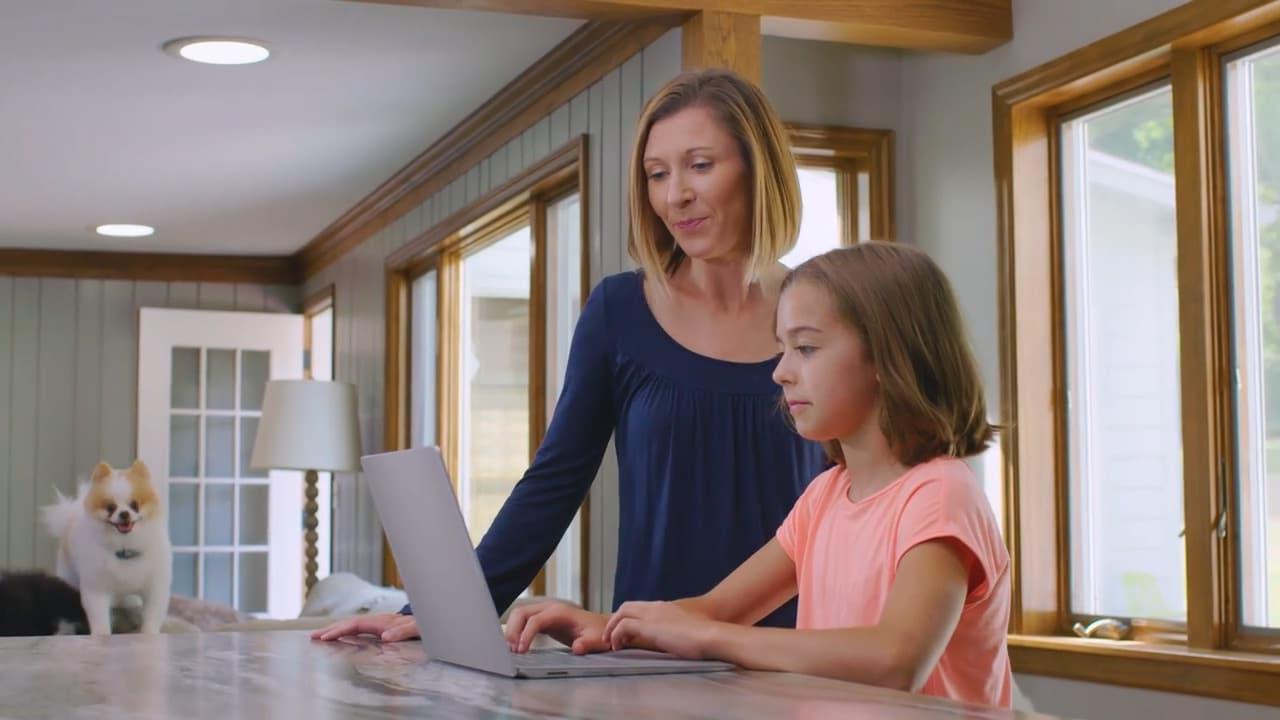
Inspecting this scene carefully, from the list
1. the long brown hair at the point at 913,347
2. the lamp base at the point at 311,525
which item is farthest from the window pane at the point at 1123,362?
the lamp base at the point at 311,525

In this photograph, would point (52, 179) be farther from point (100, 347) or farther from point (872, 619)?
point (872, 619)

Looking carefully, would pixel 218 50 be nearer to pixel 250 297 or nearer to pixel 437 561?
pixel 437 561

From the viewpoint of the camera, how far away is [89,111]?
15.0ft

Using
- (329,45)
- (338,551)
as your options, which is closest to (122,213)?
(338,551)

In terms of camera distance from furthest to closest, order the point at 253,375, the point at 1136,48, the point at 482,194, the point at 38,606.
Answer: the point at 253,375 < the point at 482,194 < the point at 38,606 < the point at 1136,48

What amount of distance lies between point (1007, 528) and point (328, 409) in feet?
11.1

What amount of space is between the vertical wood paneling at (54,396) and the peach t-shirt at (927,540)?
6.50m

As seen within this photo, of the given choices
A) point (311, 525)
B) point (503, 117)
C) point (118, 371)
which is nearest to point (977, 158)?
point (503, 117)

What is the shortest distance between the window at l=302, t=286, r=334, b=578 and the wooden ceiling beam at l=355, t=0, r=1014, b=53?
13.5 feet

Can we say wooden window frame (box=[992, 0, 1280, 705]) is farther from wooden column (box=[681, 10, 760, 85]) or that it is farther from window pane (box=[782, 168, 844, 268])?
wooden column (box=[681, 10, 760, 85])

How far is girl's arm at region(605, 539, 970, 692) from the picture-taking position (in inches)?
45.6

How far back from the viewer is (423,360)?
19.1 feet

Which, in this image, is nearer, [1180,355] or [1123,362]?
[1180,355]

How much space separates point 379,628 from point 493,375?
350cm
